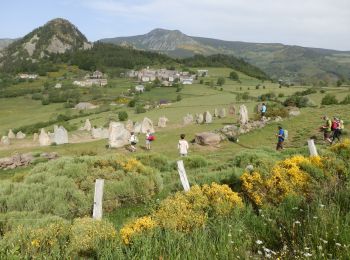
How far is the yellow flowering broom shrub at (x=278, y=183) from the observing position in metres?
10.8

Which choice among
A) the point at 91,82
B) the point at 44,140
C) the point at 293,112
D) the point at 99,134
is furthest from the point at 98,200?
the point at 91,82

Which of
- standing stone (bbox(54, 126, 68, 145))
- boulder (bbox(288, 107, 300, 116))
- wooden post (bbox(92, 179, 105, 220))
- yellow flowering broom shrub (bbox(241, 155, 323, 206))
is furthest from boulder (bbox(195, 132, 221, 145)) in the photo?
wooden post (bbox(92, 179, 105, 220))

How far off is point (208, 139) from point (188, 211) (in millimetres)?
20837

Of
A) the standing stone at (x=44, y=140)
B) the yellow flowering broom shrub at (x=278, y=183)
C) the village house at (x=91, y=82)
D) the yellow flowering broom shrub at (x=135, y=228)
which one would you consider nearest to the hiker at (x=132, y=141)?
the standing stone at (x=44, y=140)

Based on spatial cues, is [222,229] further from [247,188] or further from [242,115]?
[242,115]

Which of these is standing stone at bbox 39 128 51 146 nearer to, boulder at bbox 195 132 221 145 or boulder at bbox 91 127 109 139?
boulder at bbox 91 127 109 139

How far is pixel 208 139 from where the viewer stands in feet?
97.4

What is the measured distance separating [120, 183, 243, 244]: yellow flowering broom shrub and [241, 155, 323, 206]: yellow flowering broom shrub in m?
1.17

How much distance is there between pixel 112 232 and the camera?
7.82 metres

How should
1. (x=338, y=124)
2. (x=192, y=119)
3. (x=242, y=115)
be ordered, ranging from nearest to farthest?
(x=338, y=124)
(x=242, y=115)
(x=192, y=119)

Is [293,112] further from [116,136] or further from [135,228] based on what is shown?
[135,228]

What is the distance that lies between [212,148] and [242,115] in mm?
8257

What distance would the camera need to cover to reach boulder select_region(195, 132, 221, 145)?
97.4 feet

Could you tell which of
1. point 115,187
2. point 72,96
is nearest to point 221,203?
point 115,187
